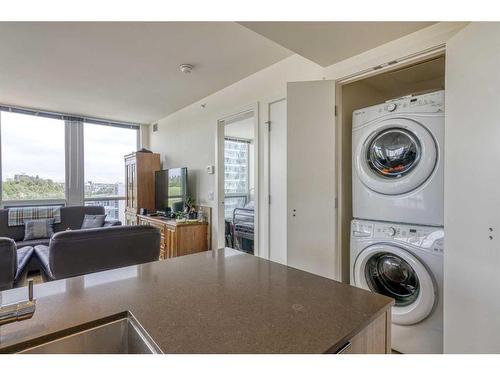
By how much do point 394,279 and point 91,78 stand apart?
373 cm

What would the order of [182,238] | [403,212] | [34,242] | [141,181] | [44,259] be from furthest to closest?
1. [141,181]
2. [34,242]
3. [182,238]
4. [44,259]
5. [403,212]

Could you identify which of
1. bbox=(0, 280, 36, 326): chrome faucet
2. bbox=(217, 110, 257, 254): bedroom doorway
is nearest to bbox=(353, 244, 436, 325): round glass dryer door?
bbox=(0, 280, 36, 326): chrome faucet

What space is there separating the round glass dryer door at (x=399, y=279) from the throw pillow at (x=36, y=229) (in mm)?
4538

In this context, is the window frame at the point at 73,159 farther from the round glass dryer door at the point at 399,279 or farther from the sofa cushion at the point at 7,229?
the round glass dryer door at the point at 399,279

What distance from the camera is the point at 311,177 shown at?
2.26m

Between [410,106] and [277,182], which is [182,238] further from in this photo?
[410,106]

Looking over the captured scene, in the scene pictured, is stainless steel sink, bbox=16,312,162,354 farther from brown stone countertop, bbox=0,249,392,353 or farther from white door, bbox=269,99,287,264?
white door, bbox=269,99,287,264

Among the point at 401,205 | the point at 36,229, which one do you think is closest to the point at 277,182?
the point at 401,205

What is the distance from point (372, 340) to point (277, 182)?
2041 mm

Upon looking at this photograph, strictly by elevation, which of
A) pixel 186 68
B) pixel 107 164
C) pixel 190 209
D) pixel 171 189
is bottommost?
pixel 190 209

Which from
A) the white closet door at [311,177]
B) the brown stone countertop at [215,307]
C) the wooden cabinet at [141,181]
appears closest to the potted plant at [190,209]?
the wooden cabinet at [141,181]

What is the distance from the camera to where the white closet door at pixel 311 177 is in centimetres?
222

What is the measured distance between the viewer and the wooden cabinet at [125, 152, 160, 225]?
15.7ft
